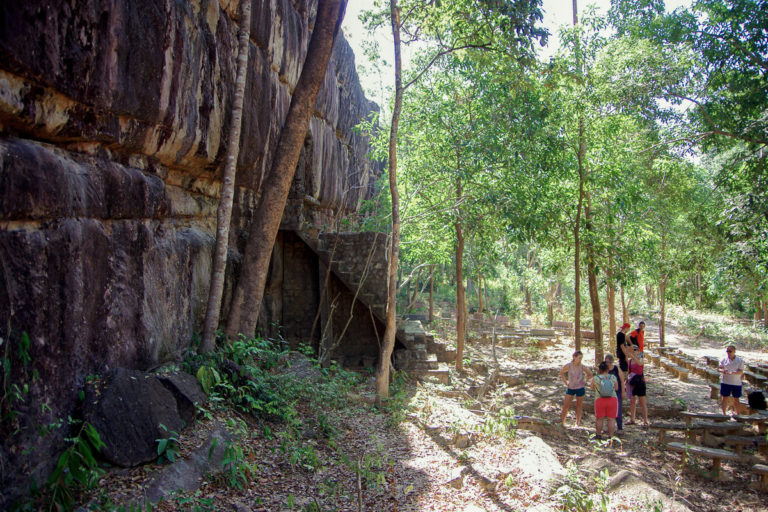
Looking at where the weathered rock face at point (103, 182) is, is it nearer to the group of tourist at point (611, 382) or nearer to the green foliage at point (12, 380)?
the green foliage at point (12, 380)

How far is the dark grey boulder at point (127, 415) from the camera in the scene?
4850mm

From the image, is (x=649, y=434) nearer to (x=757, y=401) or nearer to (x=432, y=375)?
(x=757, y=401)

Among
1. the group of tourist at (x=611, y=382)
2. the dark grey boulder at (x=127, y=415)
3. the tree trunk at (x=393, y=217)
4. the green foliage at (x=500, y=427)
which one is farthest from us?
the tree trunk at (x=393, y=217)

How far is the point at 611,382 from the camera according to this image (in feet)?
28.7

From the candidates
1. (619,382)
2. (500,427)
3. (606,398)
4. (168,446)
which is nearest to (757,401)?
(619,382)

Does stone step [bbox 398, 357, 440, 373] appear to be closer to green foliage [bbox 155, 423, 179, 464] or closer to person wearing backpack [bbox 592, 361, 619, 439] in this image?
person wearing backpack [bbox 592, 361, 619, 439]

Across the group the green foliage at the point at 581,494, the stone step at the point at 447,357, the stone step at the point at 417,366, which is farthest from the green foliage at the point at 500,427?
the stone step at the point at 447,357

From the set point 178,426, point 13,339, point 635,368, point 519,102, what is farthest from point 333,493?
point 519,102

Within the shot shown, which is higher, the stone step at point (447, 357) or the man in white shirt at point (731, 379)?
the man in white shirt at point (731, 379)

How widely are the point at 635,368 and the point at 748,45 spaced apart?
279 inches

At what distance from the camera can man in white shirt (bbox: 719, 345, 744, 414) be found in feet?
33.0

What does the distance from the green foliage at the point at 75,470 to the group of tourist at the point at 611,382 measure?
7.20 m

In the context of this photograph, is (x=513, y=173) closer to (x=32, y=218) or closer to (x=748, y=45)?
(x=748, y=45)

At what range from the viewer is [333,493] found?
5.77 m
